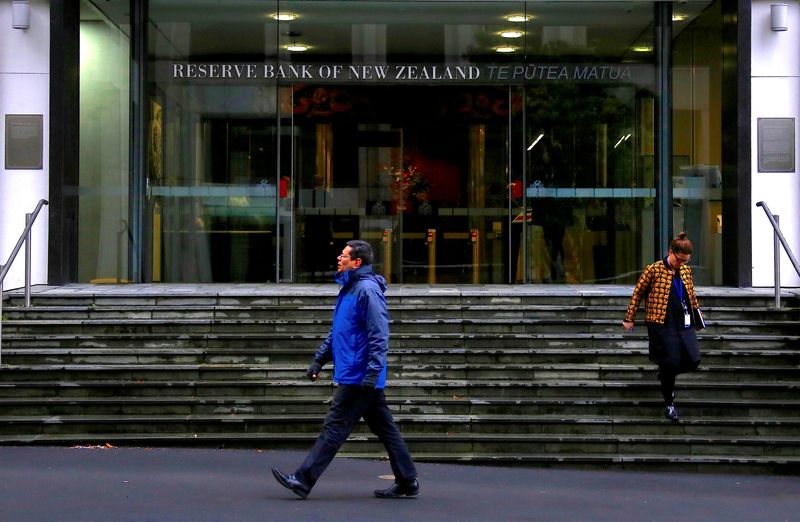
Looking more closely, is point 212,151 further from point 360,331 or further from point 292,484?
point 292,484

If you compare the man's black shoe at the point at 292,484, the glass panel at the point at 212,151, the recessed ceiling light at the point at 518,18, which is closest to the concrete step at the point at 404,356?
the man's black shoe at the point at 292,484

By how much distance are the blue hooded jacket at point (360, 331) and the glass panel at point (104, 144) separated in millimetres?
8552

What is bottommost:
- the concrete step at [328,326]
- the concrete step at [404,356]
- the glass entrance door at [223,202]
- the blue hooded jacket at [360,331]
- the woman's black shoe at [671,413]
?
the woman's black shoe at [671,413]

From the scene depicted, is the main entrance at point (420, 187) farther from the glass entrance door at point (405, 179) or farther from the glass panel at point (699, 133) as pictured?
the glass panel at point (699, 133)

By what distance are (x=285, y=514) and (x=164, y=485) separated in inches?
53.5

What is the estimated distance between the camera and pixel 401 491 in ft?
26.0

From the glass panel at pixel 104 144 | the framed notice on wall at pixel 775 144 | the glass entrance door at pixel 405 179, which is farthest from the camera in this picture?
the glass entrance door at pixel 405 179

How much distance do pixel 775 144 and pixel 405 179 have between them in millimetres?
5127

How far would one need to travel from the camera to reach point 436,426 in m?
10.4

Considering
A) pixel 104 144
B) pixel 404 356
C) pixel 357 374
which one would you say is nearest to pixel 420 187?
pixel 104 144

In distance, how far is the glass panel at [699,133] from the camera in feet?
52.2

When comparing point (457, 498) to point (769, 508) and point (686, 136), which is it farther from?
point (686, 136)

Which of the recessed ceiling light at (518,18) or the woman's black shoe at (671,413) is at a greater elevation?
the recessed ceiling light at (518,18)

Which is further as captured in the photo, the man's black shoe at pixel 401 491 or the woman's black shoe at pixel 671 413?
the woman's black shoe at pixel 671 413
